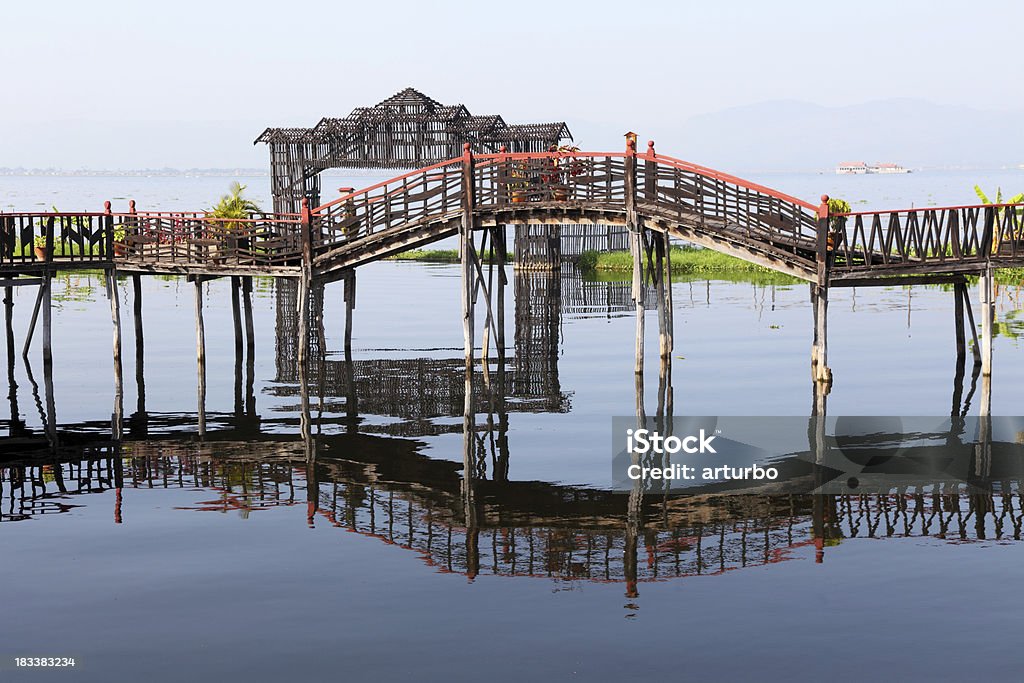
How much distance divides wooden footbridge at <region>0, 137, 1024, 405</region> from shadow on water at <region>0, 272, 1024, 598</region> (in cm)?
268

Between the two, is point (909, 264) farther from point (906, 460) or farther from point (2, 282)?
point (2, 282)

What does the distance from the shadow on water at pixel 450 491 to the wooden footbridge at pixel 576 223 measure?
2.68m

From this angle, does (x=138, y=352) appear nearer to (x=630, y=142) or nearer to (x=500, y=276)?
(x=500, y=276)

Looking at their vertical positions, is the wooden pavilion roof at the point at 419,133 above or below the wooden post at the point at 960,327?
above

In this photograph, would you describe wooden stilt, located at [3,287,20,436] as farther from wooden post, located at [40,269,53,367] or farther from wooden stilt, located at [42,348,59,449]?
wooden post, located at [40,269,53,367]

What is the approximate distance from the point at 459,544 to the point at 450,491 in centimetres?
313

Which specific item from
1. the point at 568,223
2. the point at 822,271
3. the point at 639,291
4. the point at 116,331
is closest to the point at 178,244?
the point at 116,331

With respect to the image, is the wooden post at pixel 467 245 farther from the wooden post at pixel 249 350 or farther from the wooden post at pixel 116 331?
the wooden post at pixel 116 331

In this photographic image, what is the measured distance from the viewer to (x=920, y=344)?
37406 millimetres

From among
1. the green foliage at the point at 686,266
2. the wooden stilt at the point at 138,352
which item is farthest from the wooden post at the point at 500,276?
the green foliage at the point at 686,266

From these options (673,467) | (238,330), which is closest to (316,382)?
(238,330)

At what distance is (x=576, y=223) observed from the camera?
1178 inches

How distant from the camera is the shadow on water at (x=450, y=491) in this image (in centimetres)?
1716

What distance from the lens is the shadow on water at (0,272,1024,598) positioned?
56.3 ft
